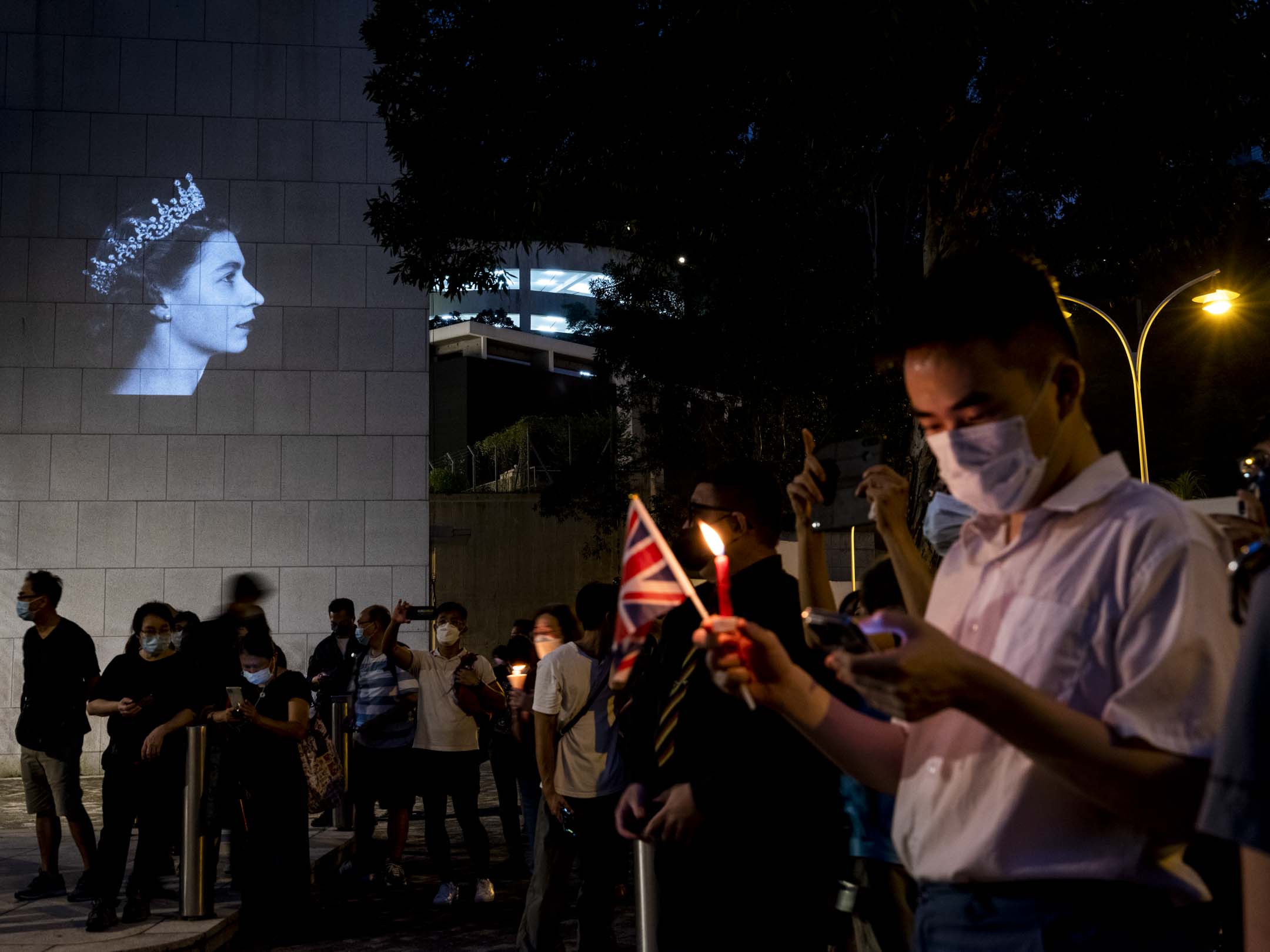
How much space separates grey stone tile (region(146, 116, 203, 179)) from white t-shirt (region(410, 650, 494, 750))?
11.6 m

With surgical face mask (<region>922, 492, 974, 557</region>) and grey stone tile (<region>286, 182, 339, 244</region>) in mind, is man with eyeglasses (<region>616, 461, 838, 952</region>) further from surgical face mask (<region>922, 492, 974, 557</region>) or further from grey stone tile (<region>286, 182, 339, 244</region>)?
grey stone tile (<region>286, 182, 339, 244</region>)

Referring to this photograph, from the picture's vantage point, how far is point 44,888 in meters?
8.71

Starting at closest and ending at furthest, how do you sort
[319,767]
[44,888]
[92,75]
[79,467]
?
1. [319,767]
2. [44,888]
3. [79,467]
4. [92,75]

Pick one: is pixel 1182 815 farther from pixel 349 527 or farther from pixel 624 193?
pixel 349 527

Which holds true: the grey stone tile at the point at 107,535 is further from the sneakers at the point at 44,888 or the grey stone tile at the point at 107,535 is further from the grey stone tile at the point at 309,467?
the sneakers at the point at 44,888

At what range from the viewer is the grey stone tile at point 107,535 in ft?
59.1

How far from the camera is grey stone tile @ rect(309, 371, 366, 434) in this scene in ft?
61.3

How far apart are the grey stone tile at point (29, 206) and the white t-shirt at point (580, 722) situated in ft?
46.6

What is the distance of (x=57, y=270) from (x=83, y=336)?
0.98 meters

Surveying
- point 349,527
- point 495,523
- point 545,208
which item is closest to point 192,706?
point 545,208

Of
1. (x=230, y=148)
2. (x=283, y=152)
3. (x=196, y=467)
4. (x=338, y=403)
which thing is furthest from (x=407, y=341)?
(x=230, y=148)

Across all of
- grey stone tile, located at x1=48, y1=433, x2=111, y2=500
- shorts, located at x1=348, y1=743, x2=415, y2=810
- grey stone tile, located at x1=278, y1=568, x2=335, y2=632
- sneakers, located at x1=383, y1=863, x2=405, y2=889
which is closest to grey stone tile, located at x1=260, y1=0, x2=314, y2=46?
grey stone tile, located at x1=48, y1=433, x2=111, y2=500

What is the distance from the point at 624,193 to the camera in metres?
11.7

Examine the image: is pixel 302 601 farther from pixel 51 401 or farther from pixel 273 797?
pixel 273 797
